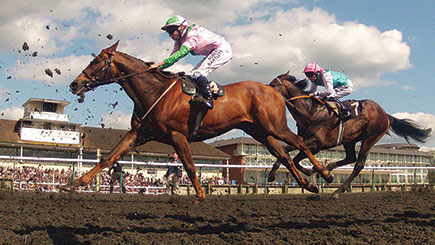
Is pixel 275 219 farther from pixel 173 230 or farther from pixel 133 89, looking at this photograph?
pixel 133 89

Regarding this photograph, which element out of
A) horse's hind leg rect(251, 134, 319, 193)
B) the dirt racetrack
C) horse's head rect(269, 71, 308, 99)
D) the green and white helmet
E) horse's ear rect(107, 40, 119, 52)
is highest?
the green and white helmet

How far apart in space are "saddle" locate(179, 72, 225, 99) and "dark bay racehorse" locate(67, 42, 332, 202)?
65 mm

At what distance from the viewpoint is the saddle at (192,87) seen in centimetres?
559

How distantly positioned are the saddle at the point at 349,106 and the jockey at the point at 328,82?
126 millimetres

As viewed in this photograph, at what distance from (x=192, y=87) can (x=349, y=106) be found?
3.76 m

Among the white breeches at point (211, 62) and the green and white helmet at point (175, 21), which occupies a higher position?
the green and white helmet at point (175, 21)

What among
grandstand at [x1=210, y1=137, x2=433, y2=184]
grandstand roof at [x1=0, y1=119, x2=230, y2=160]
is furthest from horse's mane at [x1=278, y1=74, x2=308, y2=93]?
grandstand at [x1=210, y1=137, x2=433, y2=184]

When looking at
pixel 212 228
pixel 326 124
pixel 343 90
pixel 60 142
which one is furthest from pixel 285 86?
pixel 60 142

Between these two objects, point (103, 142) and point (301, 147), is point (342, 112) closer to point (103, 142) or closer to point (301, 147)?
point (301, 147)

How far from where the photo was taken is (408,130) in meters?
10.2

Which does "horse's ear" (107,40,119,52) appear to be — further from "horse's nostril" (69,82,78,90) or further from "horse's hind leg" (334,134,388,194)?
"horse's hind leg" (334,134,388,194)

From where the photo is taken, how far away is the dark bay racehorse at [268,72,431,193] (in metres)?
7.45

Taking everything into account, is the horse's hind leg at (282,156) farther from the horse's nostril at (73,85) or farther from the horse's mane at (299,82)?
the horse's nostril at (73,85)

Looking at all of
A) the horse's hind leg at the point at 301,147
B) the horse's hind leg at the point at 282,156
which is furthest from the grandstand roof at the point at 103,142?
the horse's hind leg at the point at 301,147
